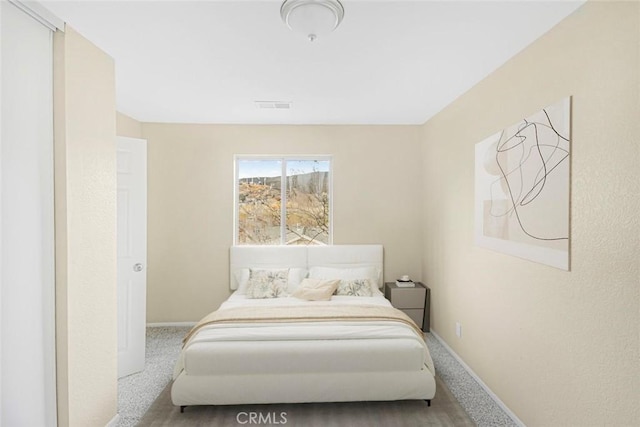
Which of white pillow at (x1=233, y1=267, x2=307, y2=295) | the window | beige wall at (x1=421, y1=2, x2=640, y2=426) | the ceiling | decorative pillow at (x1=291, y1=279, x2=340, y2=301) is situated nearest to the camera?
beige wall at (x1=421, y1=2, x2=640, y2=426)

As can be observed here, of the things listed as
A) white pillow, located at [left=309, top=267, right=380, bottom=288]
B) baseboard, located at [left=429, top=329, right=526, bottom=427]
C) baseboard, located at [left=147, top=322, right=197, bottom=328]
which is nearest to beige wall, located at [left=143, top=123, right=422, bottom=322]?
baseboard, located at [left=147, top=322, right=197, bottom=328]

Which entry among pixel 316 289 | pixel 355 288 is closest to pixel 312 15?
pixel 316 289

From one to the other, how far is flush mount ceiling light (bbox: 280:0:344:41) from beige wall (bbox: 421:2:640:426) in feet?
4.10

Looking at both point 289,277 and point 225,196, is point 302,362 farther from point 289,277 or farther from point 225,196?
point 225,196

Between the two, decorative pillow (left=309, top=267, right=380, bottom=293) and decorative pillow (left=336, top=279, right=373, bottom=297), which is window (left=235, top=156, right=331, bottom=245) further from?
decorative pillow (left=336, top=279, right=373, bottom=297)

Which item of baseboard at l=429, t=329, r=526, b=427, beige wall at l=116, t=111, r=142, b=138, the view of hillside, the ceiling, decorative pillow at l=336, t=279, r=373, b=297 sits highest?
the ceiling

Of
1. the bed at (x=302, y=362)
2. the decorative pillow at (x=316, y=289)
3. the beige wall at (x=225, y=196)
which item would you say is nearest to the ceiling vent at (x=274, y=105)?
the beige wall at (x=225, y=196)

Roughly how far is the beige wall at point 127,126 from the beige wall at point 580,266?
355cm

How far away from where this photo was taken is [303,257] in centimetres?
424

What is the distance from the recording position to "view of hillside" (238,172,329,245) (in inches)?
174

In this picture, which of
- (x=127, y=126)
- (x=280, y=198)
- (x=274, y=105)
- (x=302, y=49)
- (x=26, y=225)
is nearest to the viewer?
(x=26, y=225)

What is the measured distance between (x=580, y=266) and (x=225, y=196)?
11.7ft

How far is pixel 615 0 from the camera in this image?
156 centimetres

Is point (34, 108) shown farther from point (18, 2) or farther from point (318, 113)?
point (318, 113)
